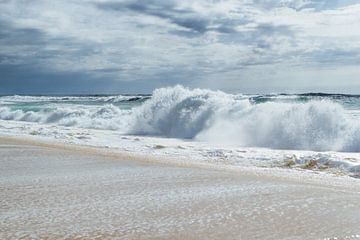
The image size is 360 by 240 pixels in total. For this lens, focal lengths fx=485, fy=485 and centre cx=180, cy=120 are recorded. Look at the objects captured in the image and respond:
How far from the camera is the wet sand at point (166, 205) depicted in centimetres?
450

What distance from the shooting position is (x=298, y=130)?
47.5 feet

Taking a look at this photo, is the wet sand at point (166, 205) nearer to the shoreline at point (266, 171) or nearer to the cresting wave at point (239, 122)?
the shoreline at point (266, 171)

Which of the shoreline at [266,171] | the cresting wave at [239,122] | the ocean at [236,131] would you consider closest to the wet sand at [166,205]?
the shoreline at [266,171]

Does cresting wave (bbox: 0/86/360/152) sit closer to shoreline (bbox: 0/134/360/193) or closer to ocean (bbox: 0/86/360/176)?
ocean (bbox: 0/86/360/176)

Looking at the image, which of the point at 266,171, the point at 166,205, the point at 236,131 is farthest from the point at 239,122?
the point at 166,205

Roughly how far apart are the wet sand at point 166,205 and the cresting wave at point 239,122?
21.5 feet

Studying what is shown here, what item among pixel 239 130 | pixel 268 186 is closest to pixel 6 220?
pixel 268 186

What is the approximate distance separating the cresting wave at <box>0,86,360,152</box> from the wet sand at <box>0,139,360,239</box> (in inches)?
259

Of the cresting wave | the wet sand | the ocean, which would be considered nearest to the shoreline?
the wet sand

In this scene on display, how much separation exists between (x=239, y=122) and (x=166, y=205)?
12.1 m

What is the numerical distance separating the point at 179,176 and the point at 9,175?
267cm

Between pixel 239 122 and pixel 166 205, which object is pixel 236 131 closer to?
pixel 239 122

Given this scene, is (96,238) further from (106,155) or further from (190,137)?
Result: (190,137)

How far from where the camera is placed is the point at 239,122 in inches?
685
